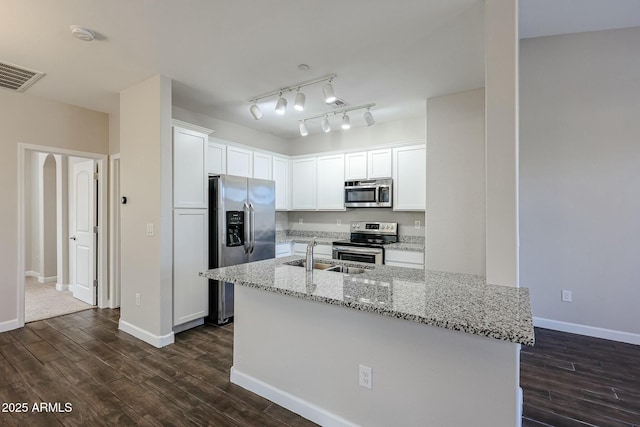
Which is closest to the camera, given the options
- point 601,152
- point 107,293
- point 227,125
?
point 601,152

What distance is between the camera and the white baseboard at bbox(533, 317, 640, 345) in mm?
3213

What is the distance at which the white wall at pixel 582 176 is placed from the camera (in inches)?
127

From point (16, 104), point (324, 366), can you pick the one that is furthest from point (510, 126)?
point (16, 104)

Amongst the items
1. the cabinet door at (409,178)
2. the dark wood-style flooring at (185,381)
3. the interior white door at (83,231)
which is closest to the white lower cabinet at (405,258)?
the cabinet door at (409,178)

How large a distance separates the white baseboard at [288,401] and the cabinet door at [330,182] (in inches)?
124

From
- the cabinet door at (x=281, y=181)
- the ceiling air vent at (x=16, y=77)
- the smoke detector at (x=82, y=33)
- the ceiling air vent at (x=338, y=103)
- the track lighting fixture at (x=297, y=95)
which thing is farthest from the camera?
the cabinet door at (x=281, y=181)

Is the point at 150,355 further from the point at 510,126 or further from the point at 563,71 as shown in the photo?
the point at 563,71

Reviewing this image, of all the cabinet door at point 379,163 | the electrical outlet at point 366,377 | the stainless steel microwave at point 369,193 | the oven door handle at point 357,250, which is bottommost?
the electrical outlet at point 366,377

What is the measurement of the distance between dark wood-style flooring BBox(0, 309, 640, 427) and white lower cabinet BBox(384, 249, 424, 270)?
1.44m

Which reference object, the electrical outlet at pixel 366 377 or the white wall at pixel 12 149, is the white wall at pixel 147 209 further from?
the electrical outlet at pixel 366 377

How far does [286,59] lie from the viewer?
2.88m

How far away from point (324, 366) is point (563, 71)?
3995 millimetres

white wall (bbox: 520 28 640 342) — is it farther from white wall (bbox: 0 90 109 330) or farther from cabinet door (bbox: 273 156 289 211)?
white wall (bbox: 0 90 109 330)

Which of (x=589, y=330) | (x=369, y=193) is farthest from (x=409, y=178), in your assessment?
(x=589, y=330)
